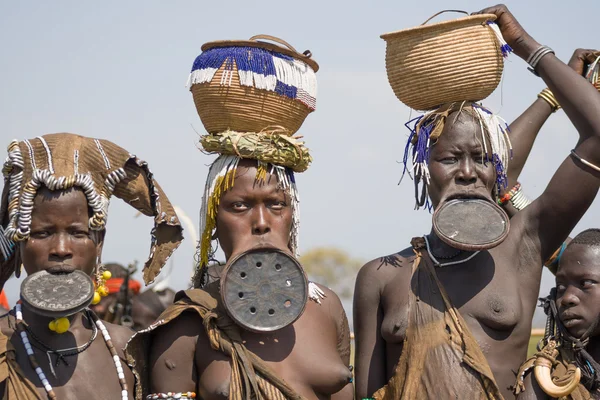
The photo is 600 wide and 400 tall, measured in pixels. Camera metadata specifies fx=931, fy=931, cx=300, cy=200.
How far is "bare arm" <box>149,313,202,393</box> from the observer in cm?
436

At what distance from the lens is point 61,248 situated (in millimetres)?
4312

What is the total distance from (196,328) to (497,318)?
4.87 ft

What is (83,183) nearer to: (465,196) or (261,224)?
(261,224)

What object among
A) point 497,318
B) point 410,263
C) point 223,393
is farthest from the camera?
point 410,263

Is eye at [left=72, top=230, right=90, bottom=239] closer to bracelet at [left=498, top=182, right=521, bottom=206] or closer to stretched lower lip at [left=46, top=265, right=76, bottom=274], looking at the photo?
stretched lower lip at [left=46, top=265, right=76, bottom=274]

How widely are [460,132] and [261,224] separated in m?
1.17

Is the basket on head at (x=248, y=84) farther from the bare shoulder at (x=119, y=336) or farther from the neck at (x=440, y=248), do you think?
the bare shoulder at (x=119, y=336)

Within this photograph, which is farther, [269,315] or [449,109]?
[449,109]

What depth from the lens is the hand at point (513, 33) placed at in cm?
488

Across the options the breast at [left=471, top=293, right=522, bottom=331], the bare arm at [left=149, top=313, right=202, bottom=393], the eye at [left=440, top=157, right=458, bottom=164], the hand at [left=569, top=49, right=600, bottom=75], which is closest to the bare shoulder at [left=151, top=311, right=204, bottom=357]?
the bare arm at [left=149, top=313, right=202, bottom=393]

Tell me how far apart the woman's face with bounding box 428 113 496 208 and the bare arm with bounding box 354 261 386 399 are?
56 centimetres

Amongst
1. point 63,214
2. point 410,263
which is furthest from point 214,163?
point 410,263

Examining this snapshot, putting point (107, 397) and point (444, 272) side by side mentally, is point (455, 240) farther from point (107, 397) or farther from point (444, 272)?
point (107, 397)

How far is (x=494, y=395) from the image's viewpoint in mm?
4520
